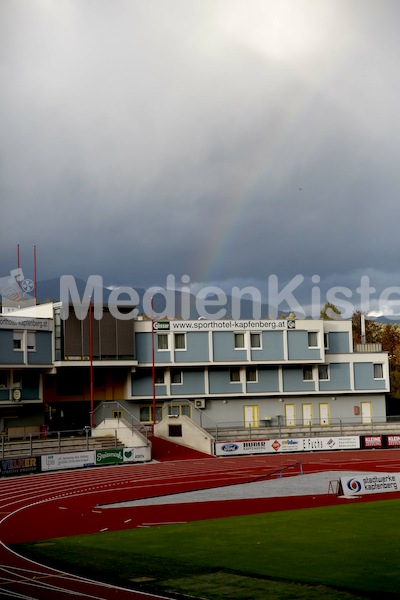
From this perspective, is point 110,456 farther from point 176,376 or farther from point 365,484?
point 365,484

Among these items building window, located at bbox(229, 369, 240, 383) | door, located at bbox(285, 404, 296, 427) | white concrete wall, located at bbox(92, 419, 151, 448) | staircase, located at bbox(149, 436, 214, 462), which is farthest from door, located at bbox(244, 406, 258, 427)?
white concrete wall, located at bbox(92, 419, 151, 448)

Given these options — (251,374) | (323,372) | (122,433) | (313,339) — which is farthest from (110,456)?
(323,372)

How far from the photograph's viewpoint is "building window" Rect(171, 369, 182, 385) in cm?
7056

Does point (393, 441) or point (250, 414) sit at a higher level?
point (250, 414)

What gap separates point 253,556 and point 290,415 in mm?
49924

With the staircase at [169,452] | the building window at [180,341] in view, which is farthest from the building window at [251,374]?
the staircase at [169,452]

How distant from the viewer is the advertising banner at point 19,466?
48.0m

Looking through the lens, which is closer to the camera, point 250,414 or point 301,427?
point 301,427

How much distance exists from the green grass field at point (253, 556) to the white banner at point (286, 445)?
28415 mm

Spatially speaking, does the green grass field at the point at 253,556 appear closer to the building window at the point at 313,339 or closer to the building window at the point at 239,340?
the building window at the point at 239,340

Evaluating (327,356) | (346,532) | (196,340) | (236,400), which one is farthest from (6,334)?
(346,532)

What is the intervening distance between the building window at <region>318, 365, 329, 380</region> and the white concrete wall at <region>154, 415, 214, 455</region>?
15.8 metres

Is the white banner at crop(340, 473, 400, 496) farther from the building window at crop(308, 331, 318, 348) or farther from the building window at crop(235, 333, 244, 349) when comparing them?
the building window at crop(308, 331, 318, 348)

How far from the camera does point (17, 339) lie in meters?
61.5
